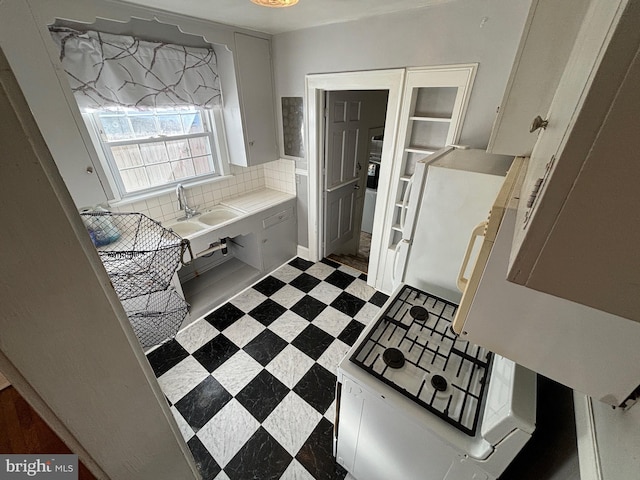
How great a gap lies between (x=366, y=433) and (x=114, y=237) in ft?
6.53

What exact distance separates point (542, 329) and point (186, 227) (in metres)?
2.39

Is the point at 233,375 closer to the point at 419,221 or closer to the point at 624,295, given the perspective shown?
the point at 419,221

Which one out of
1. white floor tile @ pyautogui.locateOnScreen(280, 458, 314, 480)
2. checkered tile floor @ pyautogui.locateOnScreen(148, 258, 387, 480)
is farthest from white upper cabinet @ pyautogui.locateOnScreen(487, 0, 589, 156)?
white floor tile @ pyautogui.locateOnScreen(280, 458, 314, 480)

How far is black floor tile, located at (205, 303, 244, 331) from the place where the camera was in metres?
2.25

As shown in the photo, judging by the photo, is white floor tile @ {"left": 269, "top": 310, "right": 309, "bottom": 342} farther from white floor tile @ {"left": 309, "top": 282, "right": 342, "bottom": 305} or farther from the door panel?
the door panel

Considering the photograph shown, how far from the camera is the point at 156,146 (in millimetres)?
2146

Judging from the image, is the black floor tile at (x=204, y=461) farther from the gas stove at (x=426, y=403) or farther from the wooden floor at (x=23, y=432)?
the wooden floor at (x=23, y=432)

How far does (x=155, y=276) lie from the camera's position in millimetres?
1384

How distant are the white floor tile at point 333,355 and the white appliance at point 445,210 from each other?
825 millimetres

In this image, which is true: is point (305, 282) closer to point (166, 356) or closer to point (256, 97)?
point (166, 356)

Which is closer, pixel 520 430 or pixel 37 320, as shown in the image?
pixel 37 320

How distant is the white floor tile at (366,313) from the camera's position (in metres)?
2.29

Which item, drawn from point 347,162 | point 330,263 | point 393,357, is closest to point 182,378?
point 393,357

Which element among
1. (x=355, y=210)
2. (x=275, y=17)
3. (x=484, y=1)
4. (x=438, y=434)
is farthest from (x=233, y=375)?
(x=484, y=1)
